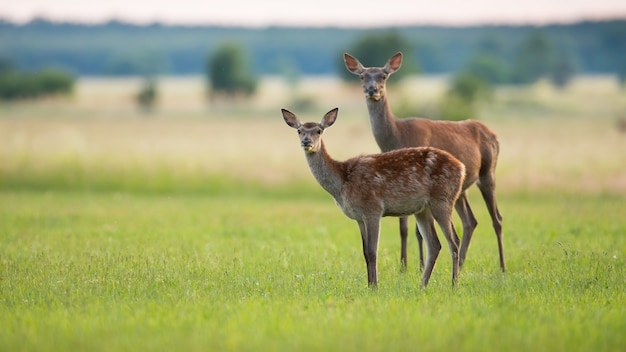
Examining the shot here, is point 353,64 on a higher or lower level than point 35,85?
higher

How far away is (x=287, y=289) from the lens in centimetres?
1107

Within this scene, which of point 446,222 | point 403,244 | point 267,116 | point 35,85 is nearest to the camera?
point 446,222

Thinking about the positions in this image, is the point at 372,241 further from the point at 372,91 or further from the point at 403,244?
the point at 372,91

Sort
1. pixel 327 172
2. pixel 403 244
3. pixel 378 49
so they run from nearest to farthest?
pixel 327 172
pixel 403 244
pixel 378 49

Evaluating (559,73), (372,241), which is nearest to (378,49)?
(559,73)

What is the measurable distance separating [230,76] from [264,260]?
91.3 metres

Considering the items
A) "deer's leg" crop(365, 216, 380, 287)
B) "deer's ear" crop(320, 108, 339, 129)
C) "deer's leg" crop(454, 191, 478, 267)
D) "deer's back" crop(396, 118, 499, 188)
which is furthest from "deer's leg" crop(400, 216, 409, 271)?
"deer's ear" crop(320, 108, 339, 129)

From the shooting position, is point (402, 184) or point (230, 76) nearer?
point (402, 184)

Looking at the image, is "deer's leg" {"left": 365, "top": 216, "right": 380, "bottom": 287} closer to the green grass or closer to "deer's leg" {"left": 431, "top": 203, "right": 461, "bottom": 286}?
the green grass

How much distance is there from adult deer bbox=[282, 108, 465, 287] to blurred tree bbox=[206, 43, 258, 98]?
91.8 meters

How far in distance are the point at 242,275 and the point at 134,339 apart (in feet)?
12.1

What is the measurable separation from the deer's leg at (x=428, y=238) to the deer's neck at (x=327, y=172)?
1012 millimetres

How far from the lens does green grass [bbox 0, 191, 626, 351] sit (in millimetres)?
8531

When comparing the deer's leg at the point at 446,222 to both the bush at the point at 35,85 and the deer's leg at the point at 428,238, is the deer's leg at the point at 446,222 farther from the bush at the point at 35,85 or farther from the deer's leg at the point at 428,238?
the bush at the point at 35,85
